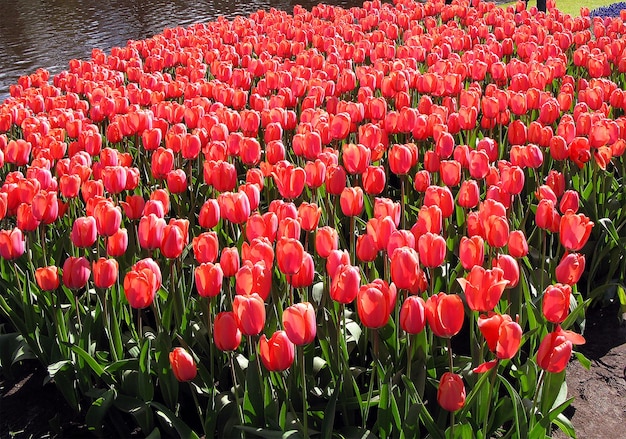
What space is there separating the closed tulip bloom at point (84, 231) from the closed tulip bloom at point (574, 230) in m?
1.86

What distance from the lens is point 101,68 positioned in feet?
22.8

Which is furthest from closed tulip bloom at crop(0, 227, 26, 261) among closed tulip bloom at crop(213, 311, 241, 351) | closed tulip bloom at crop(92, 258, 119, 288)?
closed tulip bloom at crop(213, 311, 241, 351)

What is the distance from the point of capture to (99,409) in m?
2.81

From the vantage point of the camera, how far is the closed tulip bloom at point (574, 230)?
271cm

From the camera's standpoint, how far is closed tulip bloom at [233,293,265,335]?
221cm

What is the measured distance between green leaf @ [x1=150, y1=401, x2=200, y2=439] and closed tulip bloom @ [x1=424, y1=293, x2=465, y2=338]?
96 centimetres

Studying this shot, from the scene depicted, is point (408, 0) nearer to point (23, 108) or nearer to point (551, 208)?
point (23, 108)

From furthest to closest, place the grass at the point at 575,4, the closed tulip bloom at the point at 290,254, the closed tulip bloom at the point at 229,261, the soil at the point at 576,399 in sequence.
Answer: the grass at the point at 575,4 < the soil at the point at 576,399 < the closed tulip bloom at the point at 229,261 < the closed tulip bloom at the point at 290,254

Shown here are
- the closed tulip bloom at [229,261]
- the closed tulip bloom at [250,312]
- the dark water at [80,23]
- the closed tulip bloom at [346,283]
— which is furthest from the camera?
the dark water at [80,23]

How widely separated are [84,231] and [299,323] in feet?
4.16

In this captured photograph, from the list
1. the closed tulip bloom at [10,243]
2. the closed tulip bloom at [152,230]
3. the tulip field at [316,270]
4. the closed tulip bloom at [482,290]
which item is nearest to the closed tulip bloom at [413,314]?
the tulip field at [316,270]

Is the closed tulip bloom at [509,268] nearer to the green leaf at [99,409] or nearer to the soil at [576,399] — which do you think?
the soil at [576,399]

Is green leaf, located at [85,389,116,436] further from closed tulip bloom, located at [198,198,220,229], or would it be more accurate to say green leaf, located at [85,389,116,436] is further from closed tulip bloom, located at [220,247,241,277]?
closed tulip bloom, located at [198,198,220,229]

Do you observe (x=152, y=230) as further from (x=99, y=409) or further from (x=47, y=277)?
(x=99, y=409)
